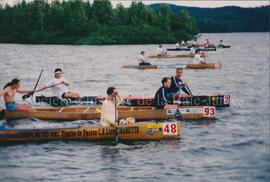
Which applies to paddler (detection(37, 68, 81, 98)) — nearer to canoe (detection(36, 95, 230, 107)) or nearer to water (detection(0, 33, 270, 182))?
canoe (detection(36, 95, 230, 107))

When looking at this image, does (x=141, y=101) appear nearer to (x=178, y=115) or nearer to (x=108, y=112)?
(x=178, y=115)

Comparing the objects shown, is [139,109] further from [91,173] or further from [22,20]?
[22,20]

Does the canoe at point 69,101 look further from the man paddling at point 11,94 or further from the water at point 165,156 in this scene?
the man paddling at point 11,94

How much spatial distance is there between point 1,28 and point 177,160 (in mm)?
121922

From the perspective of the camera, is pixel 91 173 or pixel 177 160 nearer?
pixel 91 173

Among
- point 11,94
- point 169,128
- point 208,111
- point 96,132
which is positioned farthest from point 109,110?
point 208,111

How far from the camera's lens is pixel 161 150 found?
42.4 feet

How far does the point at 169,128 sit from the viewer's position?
543 inches

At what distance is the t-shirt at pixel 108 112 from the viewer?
13367mm

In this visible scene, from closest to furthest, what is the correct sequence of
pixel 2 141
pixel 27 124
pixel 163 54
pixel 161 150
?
pixel 161 150 < pixel 2 141 < pixel 27 124 < pixel 163 54

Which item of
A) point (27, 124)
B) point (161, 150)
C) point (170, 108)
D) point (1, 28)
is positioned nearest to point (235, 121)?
point (170, 108)

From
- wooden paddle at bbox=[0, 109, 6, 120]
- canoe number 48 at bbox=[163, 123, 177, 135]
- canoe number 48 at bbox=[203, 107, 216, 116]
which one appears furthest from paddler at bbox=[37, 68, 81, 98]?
canoe number 48 at bbox=[203, 107, 216, 116]

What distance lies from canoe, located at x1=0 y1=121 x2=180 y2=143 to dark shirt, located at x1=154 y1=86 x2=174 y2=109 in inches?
96.3

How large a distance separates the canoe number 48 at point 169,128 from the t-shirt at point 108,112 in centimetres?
202
